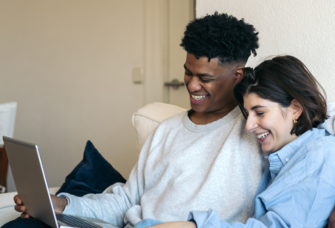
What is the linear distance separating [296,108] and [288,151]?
122 millimetres

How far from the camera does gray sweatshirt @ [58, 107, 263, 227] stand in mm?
1045

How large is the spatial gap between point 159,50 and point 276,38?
1581 mm

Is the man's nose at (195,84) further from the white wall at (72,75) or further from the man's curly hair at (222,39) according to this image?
the white wall at (72,75)

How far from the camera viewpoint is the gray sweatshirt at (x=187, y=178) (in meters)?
1.04

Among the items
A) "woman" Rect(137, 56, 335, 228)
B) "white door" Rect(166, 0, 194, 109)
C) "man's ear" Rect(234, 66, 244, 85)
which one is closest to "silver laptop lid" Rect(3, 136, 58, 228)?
"woman" Rect(137, 56, 335, 228)

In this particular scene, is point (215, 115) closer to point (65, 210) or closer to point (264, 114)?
point (264, 114)

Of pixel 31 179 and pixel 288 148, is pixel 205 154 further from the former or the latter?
pixel 31 179

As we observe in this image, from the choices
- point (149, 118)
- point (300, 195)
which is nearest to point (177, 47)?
point (149, 118)

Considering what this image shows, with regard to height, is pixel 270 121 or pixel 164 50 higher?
pixel 164 50

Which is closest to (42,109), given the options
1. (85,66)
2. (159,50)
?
(85,66)

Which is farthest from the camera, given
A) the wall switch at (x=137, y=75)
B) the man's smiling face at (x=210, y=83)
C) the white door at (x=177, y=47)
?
the wall switch at (x=137, y=75)

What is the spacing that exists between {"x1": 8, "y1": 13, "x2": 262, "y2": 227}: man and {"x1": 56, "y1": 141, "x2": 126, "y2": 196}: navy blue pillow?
14 centimetres

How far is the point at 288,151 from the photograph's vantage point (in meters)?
0.91

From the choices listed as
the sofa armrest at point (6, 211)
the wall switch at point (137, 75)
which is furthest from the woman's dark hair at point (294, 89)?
the wall switch at point (137, 75)
